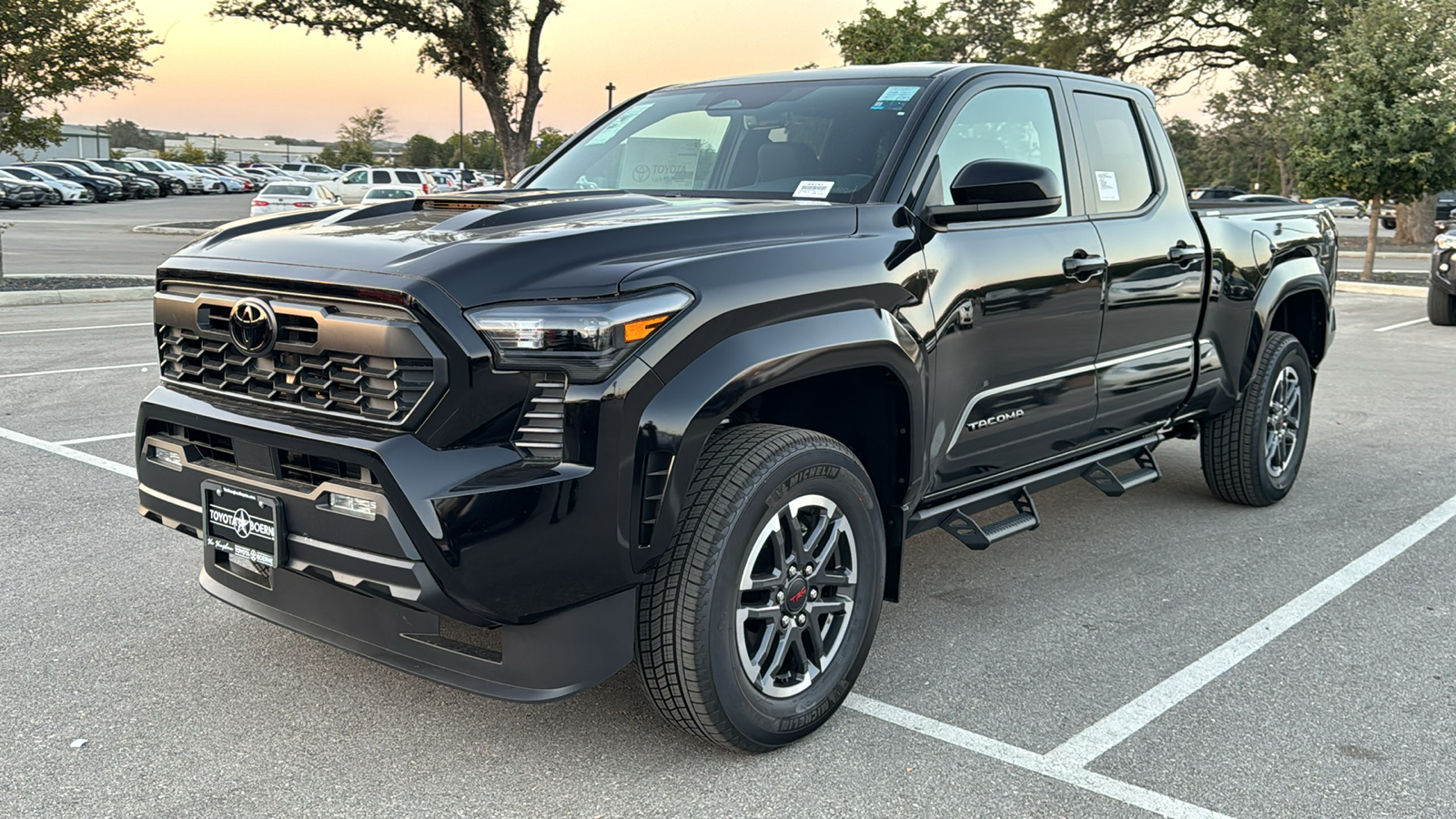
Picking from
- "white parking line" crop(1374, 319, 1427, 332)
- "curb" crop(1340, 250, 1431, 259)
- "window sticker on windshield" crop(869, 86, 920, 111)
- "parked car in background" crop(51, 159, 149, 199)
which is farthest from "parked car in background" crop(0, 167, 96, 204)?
"window sticker on windshield" crop(869, 86, 920, 111)

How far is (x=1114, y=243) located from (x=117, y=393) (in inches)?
271

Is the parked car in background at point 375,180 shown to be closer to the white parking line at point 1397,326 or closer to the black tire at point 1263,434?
the white parking line at point 1397,326

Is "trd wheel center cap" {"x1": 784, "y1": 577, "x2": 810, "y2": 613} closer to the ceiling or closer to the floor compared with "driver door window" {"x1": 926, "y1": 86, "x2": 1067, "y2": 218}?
closer to the floor

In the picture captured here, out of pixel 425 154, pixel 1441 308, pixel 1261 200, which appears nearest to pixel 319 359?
pixel 1261 200

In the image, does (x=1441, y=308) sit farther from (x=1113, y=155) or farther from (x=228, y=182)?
(x=228, y=182)

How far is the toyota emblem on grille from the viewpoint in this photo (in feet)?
A: 9.95

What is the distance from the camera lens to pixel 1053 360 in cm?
418

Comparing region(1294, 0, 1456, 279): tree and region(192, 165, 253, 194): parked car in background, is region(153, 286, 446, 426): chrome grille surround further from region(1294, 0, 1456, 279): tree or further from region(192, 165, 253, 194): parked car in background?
region(192, 165, 253, 194): parked car in background

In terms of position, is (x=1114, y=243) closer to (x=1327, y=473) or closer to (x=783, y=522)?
(x=783, y=522)

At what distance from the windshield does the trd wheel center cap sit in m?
1.25

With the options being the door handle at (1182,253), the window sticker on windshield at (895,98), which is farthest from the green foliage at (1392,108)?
the window sticker on windshield at (895,98)

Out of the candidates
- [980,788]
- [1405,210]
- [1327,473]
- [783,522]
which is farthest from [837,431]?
[1405,210]

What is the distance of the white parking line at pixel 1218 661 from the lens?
11.0ft

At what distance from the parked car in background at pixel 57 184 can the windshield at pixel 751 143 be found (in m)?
52.2
